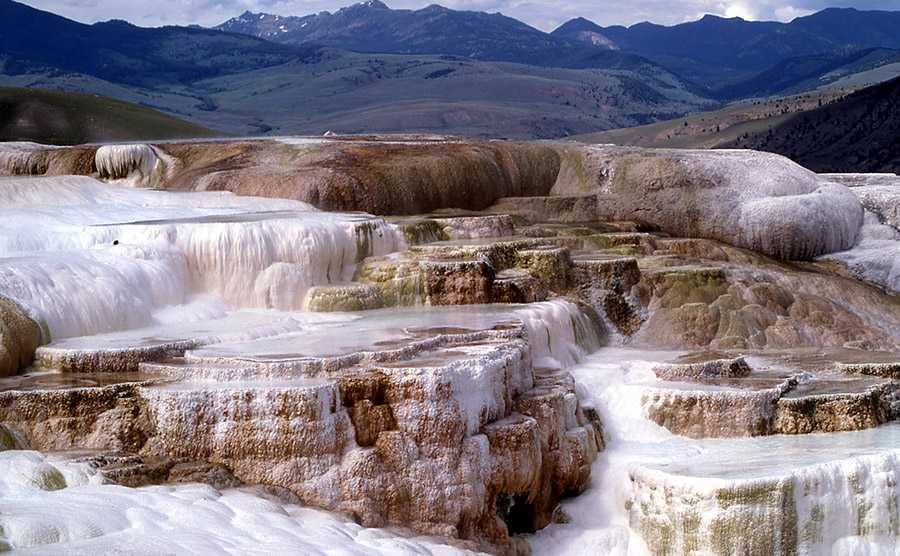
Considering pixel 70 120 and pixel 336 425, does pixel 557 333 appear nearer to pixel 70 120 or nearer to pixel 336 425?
pixel 336 425

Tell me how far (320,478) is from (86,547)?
8.22 feet

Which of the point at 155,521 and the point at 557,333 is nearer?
the point at 155,521

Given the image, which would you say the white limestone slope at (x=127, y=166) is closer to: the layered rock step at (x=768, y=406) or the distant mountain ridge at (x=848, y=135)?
the layered rock step at (x=768, y=406)

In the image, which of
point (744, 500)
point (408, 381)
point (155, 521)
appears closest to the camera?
point (155, 521)

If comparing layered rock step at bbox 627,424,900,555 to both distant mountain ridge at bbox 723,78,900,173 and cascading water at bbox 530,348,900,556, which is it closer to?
cascading water at bbox 530,348,900,556

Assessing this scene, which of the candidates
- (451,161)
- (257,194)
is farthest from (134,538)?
(451,161)

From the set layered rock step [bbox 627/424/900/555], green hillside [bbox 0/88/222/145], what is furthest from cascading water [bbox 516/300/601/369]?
green hillside [bbox 0/88/222/145]

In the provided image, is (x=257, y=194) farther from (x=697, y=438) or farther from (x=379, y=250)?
(x=697, y=438)

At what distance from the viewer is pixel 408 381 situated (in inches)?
426

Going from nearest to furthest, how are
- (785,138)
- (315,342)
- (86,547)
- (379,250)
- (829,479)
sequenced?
(86,547), (829,479), (315,342), (379,250), (785,138)

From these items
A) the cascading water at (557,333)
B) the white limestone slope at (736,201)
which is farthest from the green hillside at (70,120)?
the cascading water at (557,333)

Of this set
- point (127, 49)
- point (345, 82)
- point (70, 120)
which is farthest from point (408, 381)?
point (127, 49)

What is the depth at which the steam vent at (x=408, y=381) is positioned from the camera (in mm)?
10367

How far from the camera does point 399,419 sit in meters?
10.8
